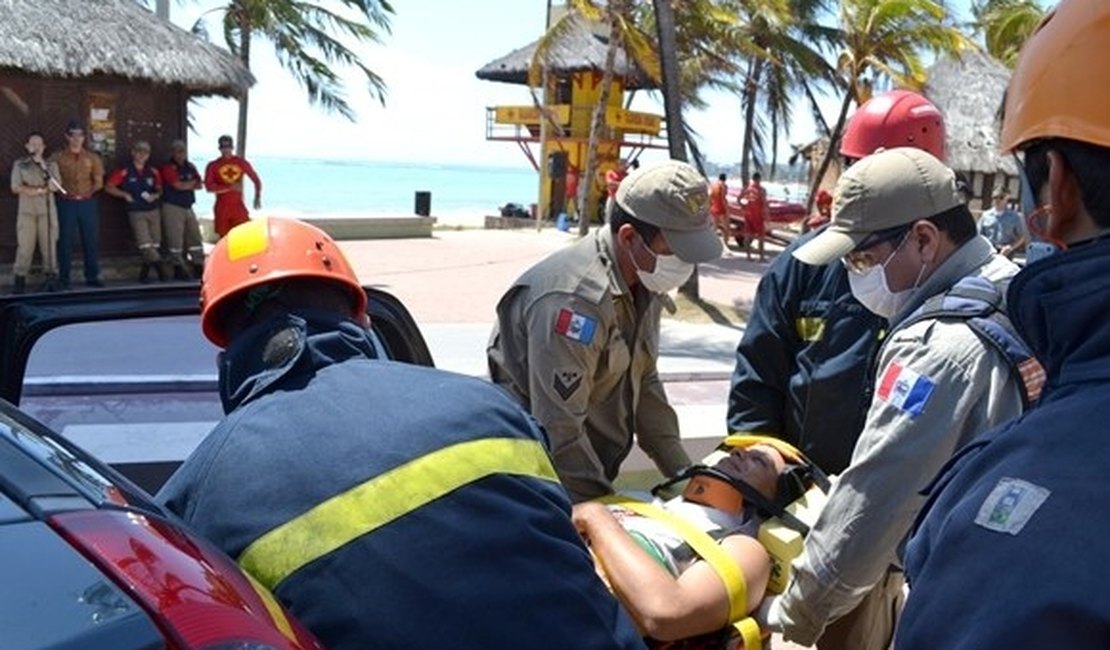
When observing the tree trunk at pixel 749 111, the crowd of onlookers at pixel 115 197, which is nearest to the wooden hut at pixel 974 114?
the tree trunk at pixel 749 111

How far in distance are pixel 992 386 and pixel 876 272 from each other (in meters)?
0.57

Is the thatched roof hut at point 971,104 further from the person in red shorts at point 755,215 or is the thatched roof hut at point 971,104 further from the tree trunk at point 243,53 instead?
the tree trunk at point 243,53

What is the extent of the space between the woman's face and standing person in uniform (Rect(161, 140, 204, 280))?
38.4 ft

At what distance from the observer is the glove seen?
2569 millimetres

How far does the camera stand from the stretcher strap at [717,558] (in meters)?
2.60

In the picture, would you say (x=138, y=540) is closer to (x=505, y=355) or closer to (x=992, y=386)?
(x=992, y=386)

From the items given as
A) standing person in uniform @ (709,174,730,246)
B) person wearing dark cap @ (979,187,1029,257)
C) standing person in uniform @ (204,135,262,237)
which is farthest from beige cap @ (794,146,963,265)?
standing person in uniform @ (709,174,730,246)

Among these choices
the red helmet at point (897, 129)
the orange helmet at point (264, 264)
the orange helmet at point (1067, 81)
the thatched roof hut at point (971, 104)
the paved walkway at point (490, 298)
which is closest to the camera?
the orange helmet at point (1067, 81)

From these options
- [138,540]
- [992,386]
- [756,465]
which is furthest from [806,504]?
[138,540]

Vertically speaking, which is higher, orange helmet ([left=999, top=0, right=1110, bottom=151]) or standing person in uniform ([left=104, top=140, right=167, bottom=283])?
orange helmet ([left=999, top=0, right=1110, bottom=151])

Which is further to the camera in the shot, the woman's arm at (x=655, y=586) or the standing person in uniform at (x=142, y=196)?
the standing person in uniform at (x=142, y=196)

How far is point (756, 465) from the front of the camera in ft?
10.1

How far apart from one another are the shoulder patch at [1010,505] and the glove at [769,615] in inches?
59.5

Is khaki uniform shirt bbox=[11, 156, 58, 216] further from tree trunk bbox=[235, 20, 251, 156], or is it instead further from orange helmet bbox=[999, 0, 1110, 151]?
orange helmet bbox=[999, 0, 1110, 151]
